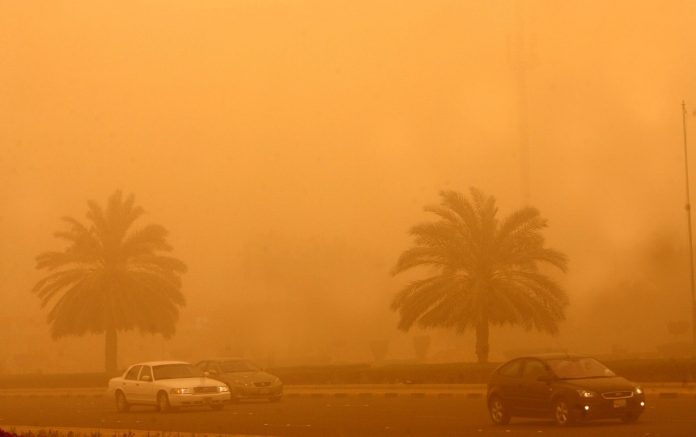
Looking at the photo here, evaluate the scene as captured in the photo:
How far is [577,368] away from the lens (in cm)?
2461

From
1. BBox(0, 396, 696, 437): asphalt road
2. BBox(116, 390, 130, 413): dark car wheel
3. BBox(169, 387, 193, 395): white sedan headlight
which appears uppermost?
BBox(169, 387, 193, 395): white sedan headlight

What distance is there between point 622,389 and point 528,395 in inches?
77.9

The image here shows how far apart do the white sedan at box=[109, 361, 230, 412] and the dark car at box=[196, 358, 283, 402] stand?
275 cm

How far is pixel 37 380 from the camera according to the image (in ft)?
203

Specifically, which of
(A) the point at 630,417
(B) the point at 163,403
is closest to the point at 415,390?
(B) the point at 163,403

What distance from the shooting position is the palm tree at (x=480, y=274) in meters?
50.2

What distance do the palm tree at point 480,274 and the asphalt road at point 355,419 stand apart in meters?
10.5

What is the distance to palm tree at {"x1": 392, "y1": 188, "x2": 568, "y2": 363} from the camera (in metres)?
50.2

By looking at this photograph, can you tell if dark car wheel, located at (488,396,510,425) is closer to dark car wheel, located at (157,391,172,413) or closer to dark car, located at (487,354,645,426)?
dark car, located at (487,354,645,426)

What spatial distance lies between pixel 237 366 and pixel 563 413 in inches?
734

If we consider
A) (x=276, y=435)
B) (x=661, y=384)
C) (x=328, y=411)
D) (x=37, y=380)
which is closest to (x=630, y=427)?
(x=276, y=435)

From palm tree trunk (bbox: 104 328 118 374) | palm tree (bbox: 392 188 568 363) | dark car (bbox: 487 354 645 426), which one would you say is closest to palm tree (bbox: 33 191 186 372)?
palm tree trunk (bbox: 104 328 118 374)

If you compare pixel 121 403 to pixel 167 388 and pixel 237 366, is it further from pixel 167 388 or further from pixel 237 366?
pixel 237 366

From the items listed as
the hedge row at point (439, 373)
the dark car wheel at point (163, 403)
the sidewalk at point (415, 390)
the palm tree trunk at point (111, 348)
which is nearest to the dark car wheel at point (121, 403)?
the dark car wheel at point (163, 403)
